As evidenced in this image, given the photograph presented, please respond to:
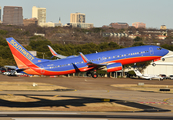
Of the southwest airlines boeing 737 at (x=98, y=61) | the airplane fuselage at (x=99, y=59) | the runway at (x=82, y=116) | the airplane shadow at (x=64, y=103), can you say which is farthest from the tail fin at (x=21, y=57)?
the airplane shadow at (x=64, y=103)

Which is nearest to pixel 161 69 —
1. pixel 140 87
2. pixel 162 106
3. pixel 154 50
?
pixel 140 87

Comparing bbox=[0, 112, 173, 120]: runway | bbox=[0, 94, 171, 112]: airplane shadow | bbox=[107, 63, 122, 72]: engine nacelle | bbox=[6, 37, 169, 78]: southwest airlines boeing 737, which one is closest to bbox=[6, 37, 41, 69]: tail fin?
bbox=[6, 37, 169, 78]: southwest airlines boeing 737

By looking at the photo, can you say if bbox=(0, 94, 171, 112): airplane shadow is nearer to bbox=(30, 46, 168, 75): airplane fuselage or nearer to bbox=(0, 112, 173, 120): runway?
bbox=(0, 112, 173, 120): runway

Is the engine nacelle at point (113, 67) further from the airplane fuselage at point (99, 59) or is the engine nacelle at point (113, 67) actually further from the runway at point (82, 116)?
the runway at point (82, 116)

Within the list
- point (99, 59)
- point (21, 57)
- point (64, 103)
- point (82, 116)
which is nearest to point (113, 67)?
point (99, 59)

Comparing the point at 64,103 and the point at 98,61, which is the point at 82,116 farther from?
the point at 64,103

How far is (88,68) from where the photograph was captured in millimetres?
73188

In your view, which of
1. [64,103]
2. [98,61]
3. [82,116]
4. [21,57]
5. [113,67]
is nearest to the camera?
[113,67]

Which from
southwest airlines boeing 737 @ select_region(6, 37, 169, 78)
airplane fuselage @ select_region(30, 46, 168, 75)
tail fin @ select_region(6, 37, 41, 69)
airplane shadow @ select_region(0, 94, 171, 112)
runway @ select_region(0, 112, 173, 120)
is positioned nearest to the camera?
runway @ select_region(0, 112, 173, 120)

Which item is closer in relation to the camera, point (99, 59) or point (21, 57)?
point (99, 59)

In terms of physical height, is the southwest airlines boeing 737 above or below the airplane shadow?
above

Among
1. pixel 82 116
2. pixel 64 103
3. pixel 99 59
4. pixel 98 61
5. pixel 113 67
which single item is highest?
pixel 99 59

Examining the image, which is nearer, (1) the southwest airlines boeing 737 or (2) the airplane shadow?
(1) the southwest airlines boeing 737

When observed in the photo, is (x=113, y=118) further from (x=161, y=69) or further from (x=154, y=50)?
(x=161, y=69)
